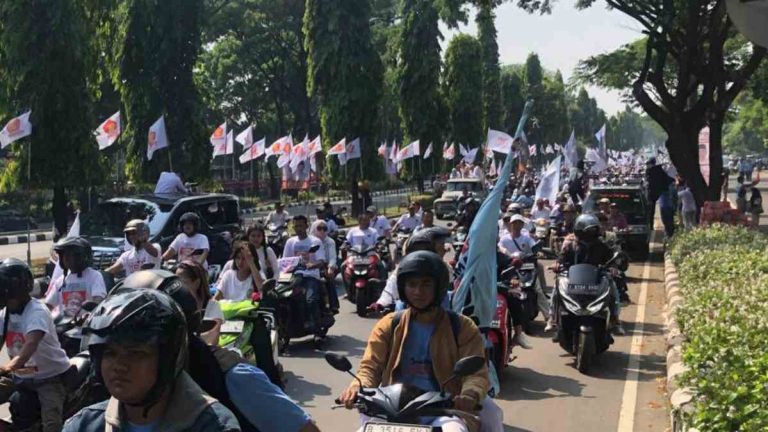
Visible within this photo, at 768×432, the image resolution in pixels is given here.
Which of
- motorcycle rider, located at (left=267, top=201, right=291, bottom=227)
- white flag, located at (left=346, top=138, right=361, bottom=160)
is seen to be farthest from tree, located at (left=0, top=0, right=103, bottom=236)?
white flag, located at (left=346, top=138, right=361, bottom=160)

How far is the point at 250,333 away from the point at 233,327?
142 mm

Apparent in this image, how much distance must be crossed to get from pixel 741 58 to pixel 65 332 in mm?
27888

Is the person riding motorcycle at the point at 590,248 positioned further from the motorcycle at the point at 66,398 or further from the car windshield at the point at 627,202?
the car windshield at the point at 627,202

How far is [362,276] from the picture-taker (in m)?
13.5

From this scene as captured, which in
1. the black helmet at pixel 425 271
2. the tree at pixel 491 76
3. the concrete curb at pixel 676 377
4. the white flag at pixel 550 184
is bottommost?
the concrete curb at pixel 676 377

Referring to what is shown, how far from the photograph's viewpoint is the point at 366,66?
118ft

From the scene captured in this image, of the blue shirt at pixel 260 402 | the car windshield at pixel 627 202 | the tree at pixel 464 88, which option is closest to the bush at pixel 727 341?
the blue shirt at pixel 260 402

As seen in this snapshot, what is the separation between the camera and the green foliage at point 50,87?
65.9ft

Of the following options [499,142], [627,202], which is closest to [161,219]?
[499,142]

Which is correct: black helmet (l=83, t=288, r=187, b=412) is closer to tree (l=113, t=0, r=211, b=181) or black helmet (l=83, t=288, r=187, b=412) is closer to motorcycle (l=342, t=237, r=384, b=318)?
motorcycle (l=342, t=237, r=384, b=318)

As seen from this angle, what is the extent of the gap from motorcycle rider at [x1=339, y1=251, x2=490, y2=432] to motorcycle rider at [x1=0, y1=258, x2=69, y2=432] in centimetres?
180

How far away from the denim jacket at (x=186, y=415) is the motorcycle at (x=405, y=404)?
172cm

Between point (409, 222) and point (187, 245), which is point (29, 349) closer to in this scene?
point (187, 245)

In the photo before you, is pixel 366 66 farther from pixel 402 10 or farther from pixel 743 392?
pixel 743 392
